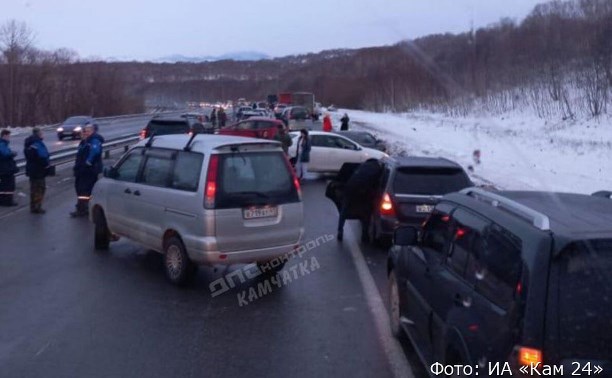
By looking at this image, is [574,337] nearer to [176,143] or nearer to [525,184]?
[176,143]

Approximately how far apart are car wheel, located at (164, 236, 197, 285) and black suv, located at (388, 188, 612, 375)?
13.5ft

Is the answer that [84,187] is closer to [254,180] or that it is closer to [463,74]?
[254,180]

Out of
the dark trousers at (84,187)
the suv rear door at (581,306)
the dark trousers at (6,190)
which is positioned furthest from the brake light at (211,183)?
the dark trousers at (6,190)

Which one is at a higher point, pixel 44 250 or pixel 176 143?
pixel 176 143

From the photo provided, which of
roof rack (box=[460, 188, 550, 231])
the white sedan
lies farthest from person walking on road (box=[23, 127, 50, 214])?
roof rack (box=[460, 188, 550, 231])

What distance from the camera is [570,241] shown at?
3984mm

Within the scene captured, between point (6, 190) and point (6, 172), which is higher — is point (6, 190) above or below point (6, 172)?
below

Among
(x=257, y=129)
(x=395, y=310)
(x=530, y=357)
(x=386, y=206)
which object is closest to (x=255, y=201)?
(x=395, y=310)

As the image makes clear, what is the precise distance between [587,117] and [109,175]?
153 feet

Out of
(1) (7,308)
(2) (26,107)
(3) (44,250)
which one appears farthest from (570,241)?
(2) (26,107)

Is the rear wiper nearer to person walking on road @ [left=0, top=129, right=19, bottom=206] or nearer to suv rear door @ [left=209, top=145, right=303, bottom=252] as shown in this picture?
suv rear door @ [left=209, top=145, right=303, bottom=252]

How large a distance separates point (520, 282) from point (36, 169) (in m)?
13.5

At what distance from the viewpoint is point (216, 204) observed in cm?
908

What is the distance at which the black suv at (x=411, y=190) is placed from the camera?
11.8 m
